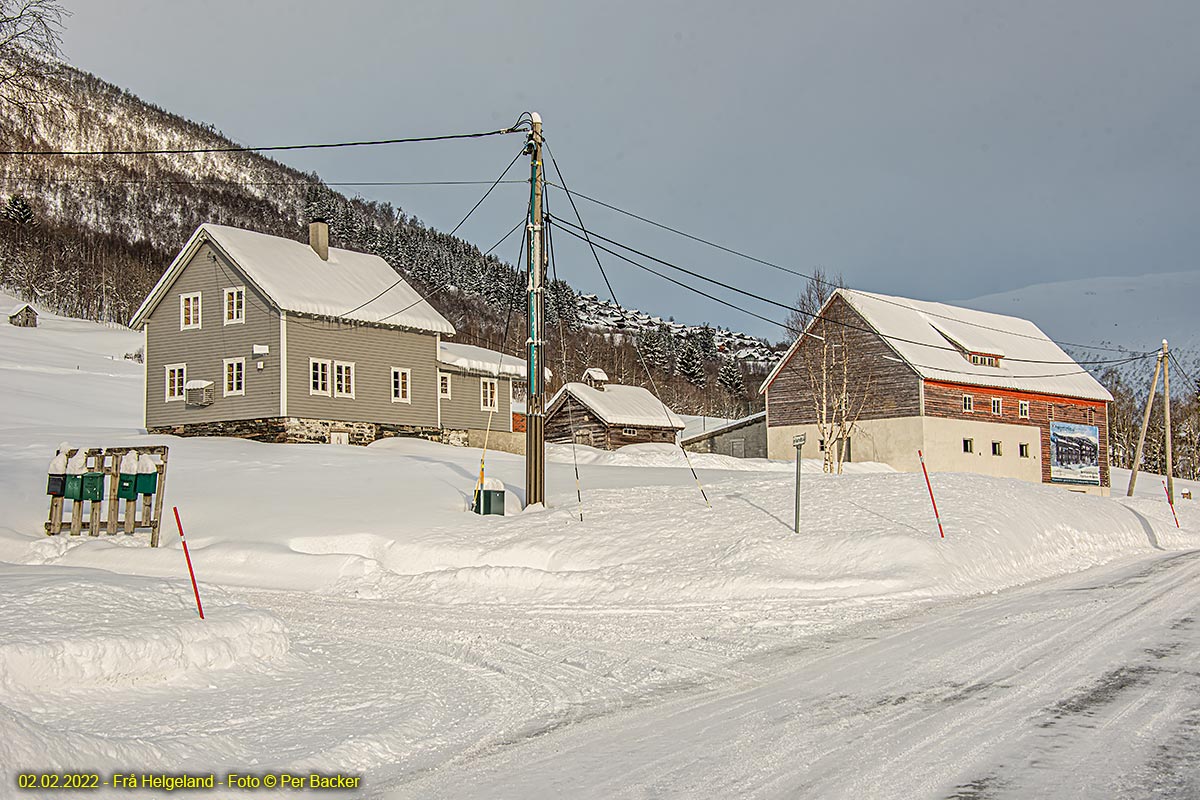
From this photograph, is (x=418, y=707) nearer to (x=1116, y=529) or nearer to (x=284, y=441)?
(x=1116, y=529)

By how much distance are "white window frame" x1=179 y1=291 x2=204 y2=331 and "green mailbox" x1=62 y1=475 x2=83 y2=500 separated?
20.6m

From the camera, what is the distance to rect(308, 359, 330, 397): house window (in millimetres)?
35844

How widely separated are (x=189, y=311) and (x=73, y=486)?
2136cm

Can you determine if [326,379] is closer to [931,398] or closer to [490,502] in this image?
[490,502]

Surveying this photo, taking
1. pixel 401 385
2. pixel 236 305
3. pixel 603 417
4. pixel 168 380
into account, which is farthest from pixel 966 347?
pixel 168 380

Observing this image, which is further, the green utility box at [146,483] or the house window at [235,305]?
the house window at [235,305]

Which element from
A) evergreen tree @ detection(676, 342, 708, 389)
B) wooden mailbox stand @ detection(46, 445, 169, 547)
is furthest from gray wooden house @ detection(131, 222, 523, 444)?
evergreen tree @ detection(676, 342, 708, 389)

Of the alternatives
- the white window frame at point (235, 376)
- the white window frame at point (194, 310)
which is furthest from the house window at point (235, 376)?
the white window frame at point (194, 310)

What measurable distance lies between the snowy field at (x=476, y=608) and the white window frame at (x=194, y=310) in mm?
10184

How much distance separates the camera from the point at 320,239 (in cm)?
4094

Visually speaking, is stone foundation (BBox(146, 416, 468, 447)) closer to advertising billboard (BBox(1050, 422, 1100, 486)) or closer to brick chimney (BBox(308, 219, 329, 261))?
brick chimney (BBox(308, 219, 329, 261))

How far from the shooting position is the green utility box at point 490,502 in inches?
777

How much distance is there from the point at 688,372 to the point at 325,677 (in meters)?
127

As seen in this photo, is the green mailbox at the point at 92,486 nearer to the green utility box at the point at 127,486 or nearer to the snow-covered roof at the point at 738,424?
the green utility box at the point at 127,486
